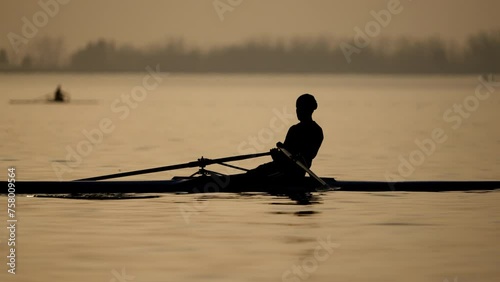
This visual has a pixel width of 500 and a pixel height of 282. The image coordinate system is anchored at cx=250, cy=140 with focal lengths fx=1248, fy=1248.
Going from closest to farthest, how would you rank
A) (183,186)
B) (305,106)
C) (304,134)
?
(305,106)
(304,134)
(183,186)

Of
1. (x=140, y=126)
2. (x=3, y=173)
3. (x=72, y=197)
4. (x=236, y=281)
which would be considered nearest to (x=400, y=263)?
(x=236, y=281)

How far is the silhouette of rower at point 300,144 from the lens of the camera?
835 inches

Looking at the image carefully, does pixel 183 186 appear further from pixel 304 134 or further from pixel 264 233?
pixel 264 233

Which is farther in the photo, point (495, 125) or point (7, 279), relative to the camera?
point (495, 125)

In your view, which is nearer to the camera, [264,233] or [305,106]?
[264,233]

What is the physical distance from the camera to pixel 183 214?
66.6ft

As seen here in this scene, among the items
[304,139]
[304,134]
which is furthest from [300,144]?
[304,134]

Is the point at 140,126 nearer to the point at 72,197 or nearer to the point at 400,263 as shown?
the point at 72,197

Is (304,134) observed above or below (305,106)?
below

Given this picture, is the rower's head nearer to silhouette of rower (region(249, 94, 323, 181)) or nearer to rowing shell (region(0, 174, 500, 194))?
silhouette of rower (region(249, 94, 323, 181))

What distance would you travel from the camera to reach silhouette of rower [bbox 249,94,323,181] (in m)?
21.2

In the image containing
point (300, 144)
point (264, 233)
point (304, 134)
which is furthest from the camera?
point (300, 144)

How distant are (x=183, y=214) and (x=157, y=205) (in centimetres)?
Result: 135

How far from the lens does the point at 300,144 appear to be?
21469mm
